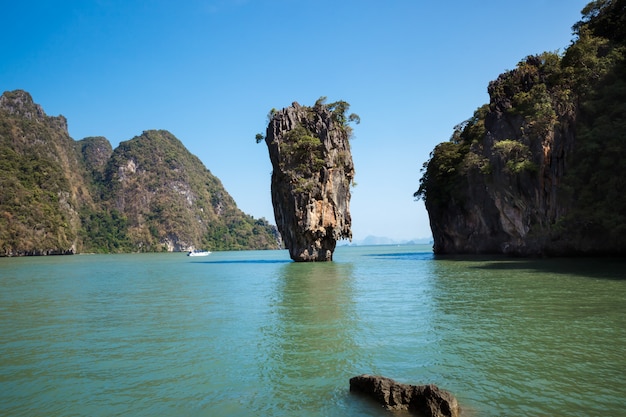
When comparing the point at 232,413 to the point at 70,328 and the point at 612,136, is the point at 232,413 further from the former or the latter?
the point at 612,136

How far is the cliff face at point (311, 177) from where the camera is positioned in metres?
42.8

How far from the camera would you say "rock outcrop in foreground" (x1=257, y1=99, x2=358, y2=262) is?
42.8 metres

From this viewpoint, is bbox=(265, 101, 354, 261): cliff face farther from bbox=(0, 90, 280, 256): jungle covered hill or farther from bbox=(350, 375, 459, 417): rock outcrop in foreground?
bbox=(0, 90, 280, 256): jungle covered hill

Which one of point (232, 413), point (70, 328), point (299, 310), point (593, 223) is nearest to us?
point (232, 413)

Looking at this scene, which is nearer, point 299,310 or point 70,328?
point 70,328

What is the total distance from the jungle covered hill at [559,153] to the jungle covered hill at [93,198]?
95.6 meters

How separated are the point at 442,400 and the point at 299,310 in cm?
930

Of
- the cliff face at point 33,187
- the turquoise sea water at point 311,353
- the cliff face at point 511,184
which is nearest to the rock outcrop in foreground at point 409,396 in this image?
the turquoise sea water at point 311,353

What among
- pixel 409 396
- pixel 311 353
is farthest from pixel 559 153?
pixel 409 396

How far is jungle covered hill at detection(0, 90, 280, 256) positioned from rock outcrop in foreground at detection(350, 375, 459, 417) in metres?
107

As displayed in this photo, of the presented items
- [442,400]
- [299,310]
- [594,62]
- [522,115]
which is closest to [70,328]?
[299,310]

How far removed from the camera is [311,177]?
43.1 m

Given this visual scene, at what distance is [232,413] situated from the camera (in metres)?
6.04

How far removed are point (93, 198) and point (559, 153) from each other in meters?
166
